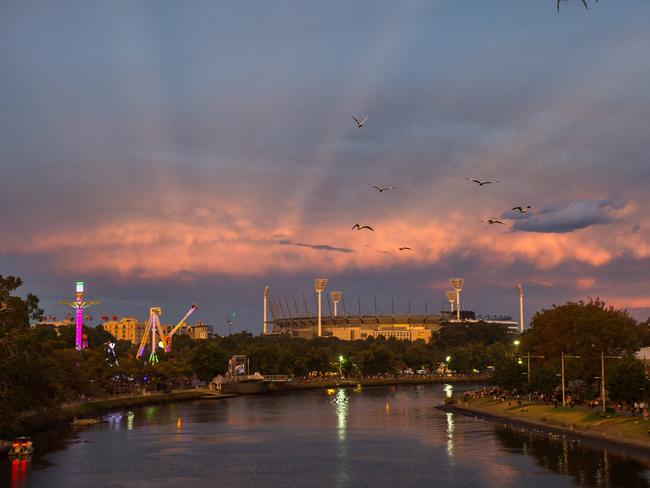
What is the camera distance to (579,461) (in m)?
88.8

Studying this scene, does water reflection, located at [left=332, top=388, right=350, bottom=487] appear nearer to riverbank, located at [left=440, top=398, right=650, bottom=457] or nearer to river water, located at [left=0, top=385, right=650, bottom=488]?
river water, located at [left=0, top=385, right=650, bottom=488]

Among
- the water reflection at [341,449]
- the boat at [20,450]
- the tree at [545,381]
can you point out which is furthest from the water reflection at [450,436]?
the boat at [20,450]

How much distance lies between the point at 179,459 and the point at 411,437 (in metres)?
33.9

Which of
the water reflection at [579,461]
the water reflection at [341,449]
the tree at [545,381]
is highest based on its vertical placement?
the tree at [545,381]

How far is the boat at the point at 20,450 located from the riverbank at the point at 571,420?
64.9 m

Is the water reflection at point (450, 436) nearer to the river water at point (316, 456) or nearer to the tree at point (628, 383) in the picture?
the river water at point (316, 456)

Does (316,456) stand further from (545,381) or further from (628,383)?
(545,381)

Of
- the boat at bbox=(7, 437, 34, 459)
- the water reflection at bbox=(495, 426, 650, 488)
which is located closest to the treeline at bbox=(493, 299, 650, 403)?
the water reflection at bbox=(495, 426, 650, 488)

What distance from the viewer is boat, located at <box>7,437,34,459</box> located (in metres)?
94.4

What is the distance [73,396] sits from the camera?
148750 mm

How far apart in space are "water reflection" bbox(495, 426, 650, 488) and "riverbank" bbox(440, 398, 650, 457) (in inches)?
112

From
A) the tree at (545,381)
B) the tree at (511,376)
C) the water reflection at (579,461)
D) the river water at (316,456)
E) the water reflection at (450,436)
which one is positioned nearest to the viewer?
the water reflection at (579,461)

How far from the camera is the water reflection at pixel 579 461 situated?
7769 cm

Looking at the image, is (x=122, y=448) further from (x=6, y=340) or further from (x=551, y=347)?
(x=551, y=347)
